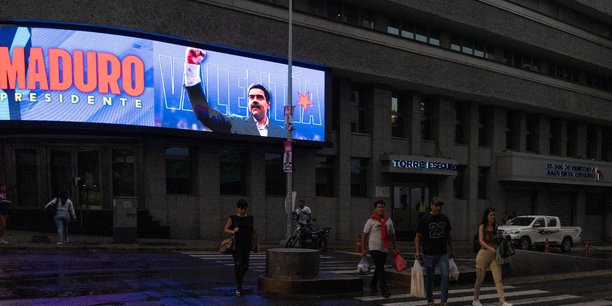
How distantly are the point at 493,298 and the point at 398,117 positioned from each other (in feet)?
67.8

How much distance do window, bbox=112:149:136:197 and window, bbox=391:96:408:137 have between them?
14.8 m

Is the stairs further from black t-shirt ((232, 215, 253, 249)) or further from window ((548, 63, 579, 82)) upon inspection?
window ((548, 63, 579, 82))

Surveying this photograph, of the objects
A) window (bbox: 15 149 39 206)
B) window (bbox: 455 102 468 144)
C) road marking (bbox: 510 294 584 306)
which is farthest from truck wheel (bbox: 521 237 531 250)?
window (bbox: 15 149 39 206)

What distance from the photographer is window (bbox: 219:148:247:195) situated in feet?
79.6

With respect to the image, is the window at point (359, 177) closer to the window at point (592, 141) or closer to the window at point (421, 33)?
the window at point (421, 33)

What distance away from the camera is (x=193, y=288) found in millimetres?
10883

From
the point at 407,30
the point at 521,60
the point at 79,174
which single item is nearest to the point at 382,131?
the point at 407,30

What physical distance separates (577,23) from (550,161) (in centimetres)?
1132

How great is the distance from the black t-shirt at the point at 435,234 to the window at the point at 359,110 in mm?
19500

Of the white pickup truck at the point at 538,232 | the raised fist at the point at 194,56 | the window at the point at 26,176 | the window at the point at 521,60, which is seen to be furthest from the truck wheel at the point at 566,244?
the window at the point at 26,176

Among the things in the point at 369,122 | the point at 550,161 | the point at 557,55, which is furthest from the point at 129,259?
the point at 557,55

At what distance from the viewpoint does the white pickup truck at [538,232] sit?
25688 mm

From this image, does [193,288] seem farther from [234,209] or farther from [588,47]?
[588,47]

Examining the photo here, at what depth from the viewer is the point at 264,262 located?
16375 millimetres
